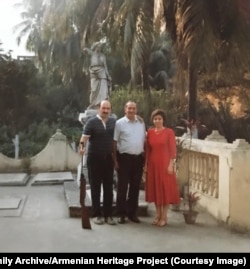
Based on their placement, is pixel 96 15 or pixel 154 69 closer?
pixel 96 15

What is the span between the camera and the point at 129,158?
698 cm

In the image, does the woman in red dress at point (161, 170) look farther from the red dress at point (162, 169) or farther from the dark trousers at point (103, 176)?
the dark trousers at point (103, 176)

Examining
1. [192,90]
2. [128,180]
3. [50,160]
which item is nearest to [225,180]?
[128,180]

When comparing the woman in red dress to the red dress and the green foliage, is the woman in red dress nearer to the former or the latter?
the red dress

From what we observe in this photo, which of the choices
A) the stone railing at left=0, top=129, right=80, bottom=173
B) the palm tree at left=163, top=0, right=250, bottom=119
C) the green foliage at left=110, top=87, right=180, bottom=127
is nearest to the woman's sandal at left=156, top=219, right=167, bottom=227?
the palm tree at left=163, top=0, right=250, bottom=119

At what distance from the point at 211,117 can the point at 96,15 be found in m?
8.72

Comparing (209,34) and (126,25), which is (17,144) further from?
(209,34)

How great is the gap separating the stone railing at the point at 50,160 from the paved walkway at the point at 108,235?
288 inches

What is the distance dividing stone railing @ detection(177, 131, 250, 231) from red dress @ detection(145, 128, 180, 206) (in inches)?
27.8

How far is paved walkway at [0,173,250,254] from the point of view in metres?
5.66

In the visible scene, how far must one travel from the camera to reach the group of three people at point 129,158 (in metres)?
6.94
